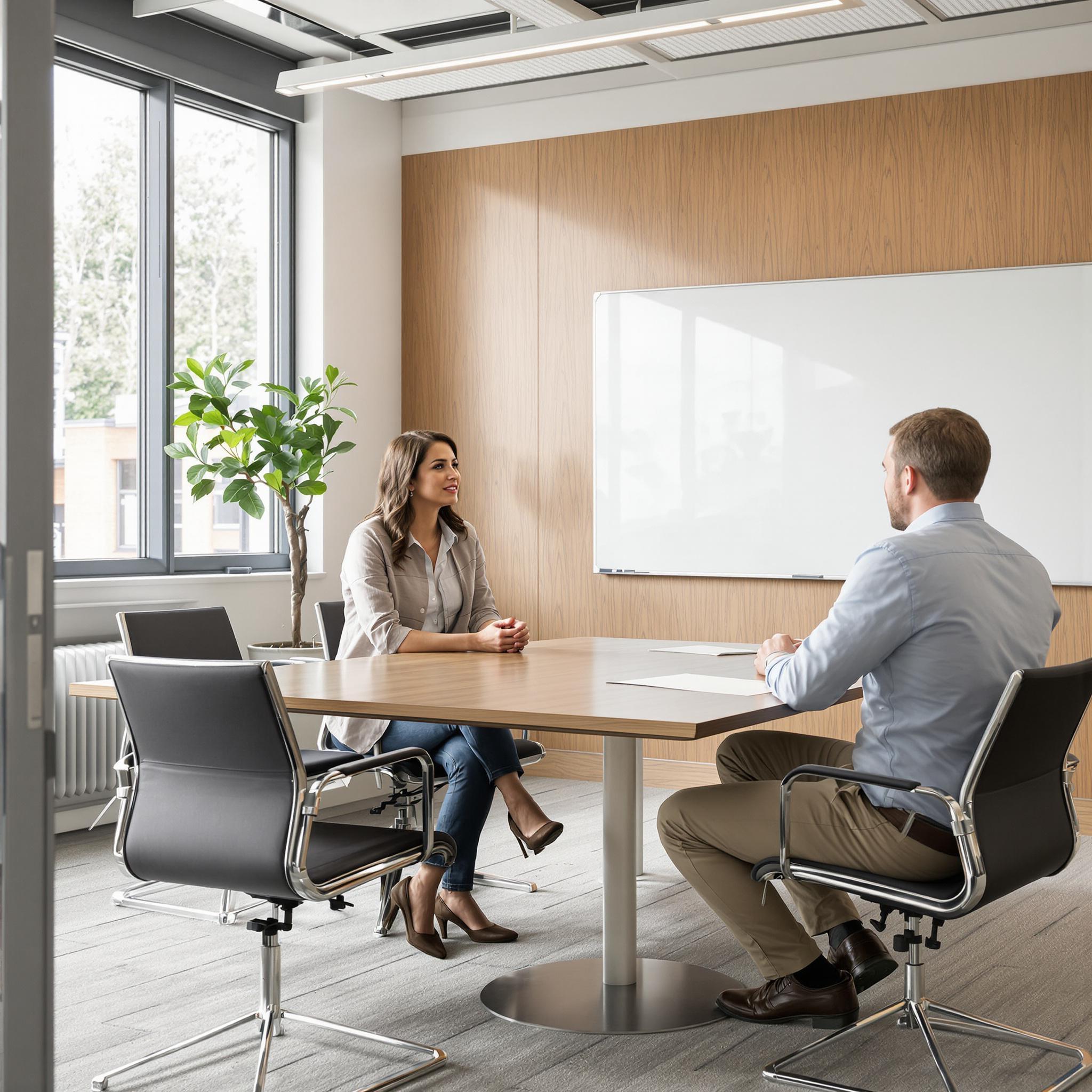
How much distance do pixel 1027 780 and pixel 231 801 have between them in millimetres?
1494

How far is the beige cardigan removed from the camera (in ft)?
12.8

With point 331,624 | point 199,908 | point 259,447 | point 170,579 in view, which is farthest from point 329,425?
point 199,908

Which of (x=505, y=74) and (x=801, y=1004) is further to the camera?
(x=505, y=74)

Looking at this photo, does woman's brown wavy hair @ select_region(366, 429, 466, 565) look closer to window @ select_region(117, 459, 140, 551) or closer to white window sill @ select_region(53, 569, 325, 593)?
white window sill @ select_region(53, 569, 325, 593)

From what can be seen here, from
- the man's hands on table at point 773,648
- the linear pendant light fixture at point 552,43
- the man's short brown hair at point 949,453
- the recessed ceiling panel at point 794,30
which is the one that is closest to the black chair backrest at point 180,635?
the man's hands on table at point 773,648

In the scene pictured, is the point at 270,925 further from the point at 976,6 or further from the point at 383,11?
the point at 976,6

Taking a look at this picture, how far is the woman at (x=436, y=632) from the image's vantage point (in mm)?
3533

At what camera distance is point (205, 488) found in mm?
5188

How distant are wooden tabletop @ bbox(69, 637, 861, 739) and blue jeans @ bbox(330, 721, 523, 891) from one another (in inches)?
7.4

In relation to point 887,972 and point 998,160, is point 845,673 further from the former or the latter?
point 998,160

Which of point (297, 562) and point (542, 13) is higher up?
point (542, 13)

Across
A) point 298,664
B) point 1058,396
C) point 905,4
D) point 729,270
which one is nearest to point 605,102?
point 729,270

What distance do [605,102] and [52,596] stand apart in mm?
5041

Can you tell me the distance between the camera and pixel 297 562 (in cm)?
542
